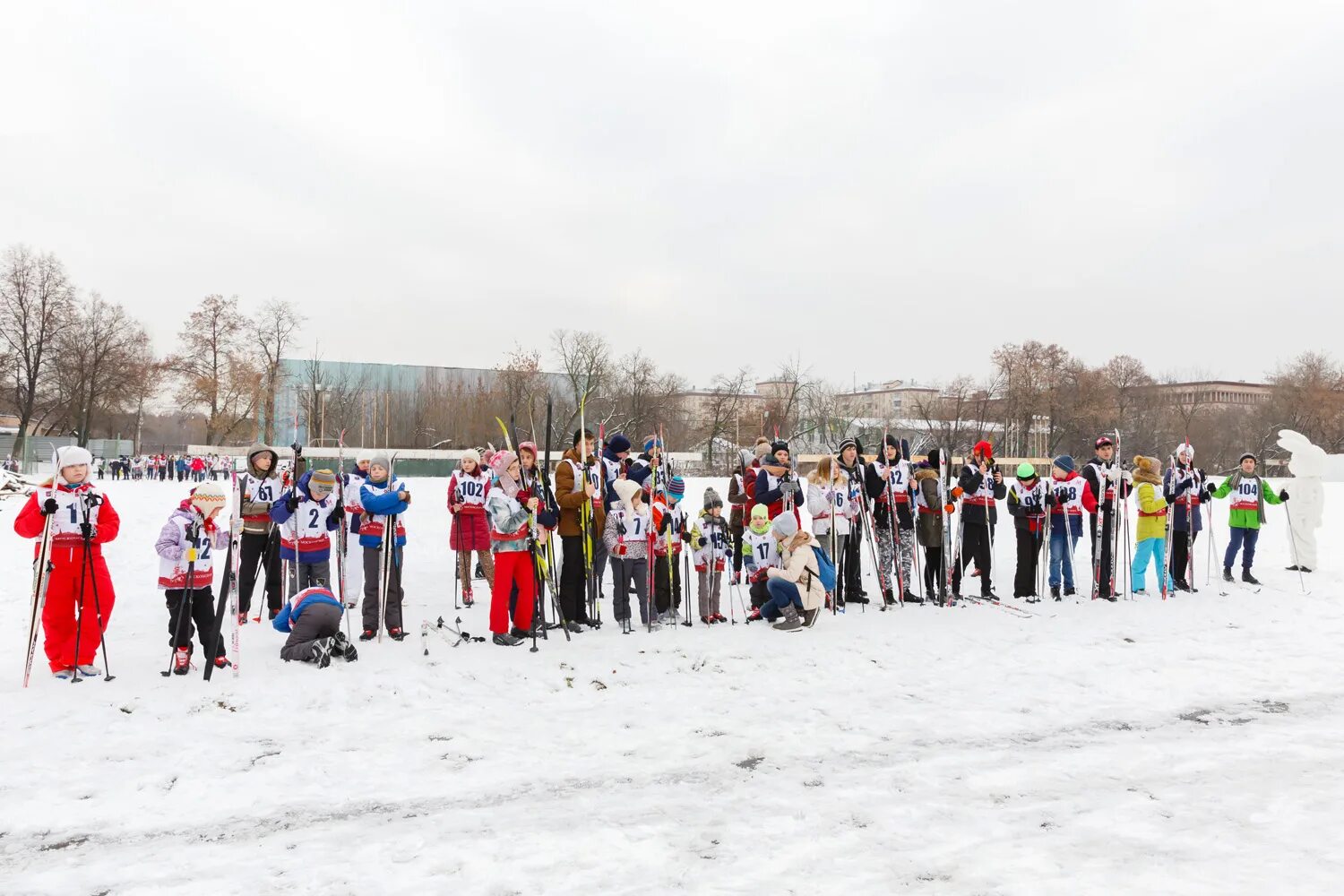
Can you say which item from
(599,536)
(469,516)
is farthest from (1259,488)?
(469,516)

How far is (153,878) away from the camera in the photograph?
345 cm

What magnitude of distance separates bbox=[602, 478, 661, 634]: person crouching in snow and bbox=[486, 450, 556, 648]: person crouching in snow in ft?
3.36

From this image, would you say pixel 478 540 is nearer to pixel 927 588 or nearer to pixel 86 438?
pixel 927 588

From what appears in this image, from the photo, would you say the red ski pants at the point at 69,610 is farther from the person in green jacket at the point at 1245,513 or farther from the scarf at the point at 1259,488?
the scarf at the point at 1259,488

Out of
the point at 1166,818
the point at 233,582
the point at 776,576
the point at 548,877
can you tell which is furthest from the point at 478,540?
the point at 1166,818

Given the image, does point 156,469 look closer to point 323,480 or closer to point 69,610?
point 323,480

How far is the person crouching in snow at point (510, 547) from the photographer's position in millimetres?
7363

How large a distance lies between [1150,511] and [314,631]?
32.7ft

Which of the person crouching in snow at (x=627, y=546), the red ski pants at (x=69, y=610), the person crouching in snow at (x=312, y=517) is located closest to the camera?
the red ski pants at (x=69, y=610)

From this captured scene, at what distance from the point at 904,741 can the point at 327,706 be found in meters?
3.97

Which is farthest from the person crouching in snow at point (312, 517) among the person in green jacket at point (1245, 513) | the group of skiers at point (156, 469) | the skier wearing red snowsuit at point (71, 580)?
the group of skiers at point (156, 469)

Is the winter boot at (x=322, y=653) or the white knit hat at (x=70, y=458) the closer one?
the white knit hat at (x=70, y=458)

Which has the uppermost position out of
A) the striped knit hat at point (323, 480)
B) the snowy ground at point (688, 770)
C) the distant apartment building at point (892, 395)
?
the distant apartment building at point (892, 395)

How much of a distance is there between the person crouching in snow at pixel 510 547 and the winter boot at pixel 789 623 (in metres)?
2.52
